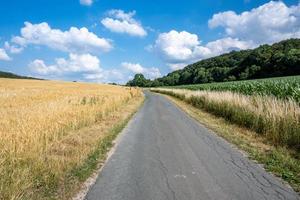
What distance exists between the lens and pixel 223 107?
20.3m

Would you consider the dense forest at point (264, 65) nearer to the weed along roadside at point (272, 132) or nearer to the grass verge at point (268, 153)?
the weed along roadside at point (272, 132)

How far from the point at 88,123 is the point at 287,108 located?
28.7ft

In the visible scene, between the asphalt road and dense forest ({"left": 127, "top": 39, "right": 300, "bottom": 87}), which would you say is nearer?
the asphalt road

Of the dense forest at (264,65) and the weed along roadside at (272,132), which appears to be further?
the dense forest at (264,65)

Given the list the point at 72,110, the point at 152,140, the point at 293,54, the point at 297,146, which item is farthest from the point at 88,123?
the point at 293,54

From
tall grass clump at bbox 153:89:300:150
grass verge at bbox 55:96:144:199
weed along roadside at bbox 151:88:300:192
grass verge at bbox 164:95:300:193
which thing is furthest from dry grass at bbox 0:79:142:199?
tall grass clump at bbox 153:89:300:150

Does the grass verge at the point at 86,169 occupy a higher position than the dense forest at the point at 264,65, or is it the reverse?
the dense forest at the point at 264,65

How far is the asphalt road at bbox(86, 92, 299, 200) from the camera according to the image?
5.92 meters

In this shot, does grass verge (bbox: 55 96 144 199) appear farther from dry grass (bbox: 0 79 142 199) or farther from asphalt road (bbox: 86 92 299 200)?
asphalt road (bbox: 86 92 299 200)

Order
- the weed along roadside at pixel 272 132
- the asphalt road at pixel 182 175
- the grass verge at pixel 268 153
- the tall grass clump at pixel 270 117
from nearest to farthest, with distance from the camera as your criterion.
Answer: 1. the asphalt road at pixel 182 175
2. the grass verge at pixel 268 153
3. the weed along roadside at pixel 272 132
4. the tall grass clump at pixel 270 117

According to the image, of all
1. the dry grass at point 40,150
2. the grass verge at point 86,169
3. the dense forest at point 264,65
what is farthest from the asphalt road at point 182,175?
the dense forest at point 264,65

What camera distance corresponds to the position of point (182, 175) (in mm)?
7172

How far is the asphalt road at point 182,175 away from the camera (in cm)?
592

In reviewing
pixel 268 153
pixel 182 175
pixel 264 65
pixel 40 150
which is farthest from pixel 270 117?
pixel 264 65
